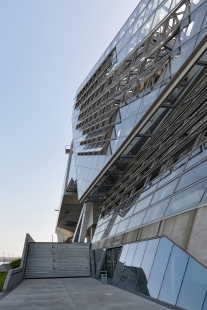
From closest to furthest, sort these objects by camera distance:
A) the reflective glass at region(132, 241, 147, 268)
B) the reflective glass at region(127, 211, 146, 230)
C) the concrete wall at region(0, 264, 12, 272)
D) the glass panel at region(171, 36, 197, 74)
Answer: the glass panel at region(171, 36, 197, 74) < the reflective glass at region(132, 241, 147, 268) < the reflective glass at region(127, 211, 146, 230) < the concrete wall at region(0, 264, 12, 272)

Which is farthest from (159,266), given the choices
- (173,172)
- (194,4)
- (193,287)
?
(194,4)

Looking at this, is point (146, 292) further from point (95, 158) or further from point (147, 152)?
point (95, 158)

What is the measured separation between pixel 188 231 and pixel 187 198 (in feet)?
5.11

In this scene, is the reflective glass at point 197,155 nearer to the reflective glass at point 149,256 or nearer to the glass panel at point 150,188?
the reflective glass at point 149,256

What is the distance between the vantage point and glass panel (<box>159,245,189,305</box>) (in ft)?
34.3

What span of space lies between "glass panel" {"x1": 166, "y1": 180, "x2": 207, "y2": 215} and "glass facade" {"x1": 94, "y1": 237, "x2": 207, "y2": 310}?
125cm

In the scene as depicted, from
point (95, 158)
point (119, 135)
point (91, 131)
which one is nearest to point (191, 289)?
point (119, 135)

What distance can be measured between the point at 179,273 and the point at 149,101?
8969mm

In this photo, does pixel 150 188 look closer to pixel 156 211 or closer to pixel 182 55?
pixel 156 211

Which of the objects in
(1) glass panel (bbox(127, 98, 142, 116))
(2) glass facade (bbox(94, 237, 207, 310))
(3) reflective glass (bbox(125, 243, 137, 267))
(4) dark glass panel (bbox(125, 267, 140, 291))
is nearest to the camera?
(2) glass facade (bbox(94, 237, 207, 310))

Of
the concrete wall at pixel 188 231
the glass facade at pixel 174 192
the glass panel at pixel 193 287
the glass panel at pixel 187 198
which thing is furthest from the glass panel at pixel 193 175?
the glass panel at pixel 193 287

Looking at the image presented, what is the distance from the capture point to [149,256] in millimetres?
13891

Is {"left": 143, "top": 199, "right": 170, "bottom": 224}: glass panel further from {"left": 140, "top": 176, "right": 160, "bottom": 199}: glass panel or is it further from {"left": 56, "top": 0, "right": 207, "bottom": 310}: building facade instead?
{"left": 140, "top": 176, "right": 160, "bottom": 199}: glass panel

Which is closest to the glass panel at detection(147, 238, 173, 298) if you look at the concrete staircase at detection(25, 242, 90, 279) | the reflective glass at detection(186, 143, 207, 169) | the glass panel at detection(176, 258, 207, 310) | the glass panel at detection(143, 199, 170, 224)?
the glass panel at detection(143, 199, 170, 224)
